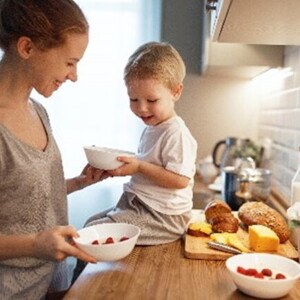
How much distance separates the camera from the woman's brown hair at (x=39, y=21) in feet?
3.07

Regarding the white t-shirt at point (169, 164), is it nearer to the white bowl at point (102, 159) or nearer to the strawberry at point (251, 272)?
the white bowl at point (102, 159)

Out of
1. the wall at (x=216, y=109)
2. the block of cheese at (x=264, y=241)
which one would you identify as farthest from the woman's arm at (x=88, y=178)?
the wall at (x=216, y=109)

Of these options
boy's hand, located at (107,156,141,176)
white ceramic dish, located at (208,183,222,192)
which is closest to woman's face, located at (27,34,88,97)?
boy's hand, located at (107,156,141,176)

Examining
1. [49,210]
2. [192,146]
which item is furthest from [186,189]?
[49,210]

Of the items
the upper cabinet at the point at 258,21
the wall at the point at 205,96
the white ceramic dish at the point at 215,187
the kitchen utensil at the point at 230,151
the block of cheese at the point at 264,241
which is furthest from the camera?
the wall at the point at 205,96

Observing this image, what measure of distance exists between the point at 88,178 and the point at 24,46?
42 centimetres

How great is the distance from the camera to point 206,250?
1033 mm

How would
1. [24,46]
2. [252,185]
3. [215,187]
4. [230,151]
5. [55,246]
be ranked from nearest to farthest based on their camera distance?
[55,246] → [24,46] → [252,185] → [215,187] → [230,151]

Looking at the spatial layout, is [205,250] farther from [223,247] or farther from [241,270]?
[241,270]

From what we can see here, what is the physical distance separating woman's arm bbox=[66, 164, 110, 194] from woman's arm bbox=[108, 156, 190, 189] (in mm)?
74

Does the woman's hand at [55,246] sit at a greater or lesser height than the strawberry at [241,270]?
greater

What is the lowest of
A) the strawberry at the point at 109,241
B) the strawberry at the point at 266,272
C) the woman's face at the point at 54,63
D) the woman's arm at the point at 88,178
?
the strawberry at the point at 266,272

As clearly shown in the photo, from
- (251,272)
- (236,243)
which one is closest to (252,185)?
(236,243)

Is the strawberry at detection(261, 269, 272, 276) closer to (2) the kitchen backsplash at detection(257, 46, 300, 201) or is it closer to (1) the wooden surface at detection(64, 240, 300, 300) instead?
(1) the wooden surface at detection(64, 240, 300, 300)
